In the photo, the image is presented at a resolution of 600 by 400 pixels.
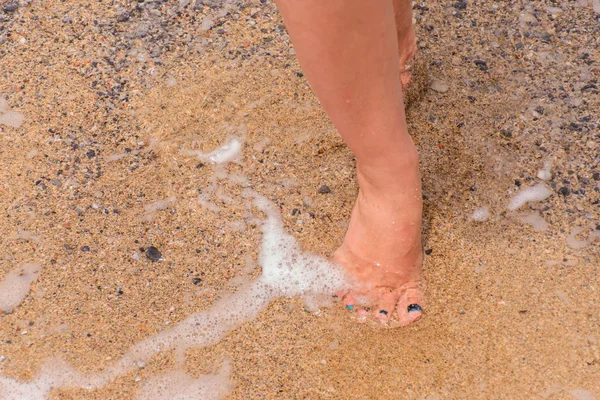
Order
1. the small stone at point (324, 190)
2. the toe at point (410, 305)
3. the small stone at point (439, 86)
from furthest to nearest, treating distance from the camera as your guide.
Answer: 1. the small stone at point (439, 86)
2. the small stone at point (324, 190)
3. the toe at point (410, 305)

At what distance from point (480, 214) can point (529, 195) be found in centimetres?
14

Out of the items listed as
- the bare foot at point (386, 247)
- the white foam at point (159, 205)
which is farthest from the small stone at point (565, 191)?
the white foam at point (159, 205)

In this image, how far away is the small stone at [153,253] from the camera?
1.62 meters

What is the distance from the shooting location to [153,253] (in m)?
1.63

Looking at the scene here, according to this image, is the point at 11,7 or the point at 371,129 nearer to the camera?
the point at 371,129

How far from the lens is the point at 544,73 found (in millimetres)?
1903

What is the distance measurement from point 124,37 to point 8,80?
14.3 inches

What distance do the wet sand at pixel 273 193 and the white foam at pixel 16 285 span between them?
0.7 inches

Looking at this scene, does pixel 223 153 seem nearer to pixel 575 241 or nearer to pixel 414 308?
pixel 414 308

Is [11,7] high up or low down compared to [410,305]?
up

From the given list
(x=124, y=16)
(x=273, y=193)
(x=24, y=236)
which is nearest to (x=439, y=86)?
(x=273, y=193)

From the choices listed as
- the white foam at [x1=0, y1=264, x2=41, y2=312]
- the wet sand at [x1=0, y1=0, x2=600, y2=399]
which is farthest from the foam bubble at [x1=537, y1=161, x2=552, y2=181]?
the white foam at [x1=0, y1=264, x2=41, y2=312]

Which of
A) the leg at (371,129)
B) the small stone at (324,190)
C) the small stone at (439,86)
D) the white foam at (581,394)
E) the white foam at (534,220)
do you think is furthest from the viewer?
the small stone at (439,86)

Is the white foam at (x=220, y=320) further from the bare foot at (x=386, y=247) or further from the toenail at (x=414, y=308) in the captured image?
the toenail at (x=414, y=308)
